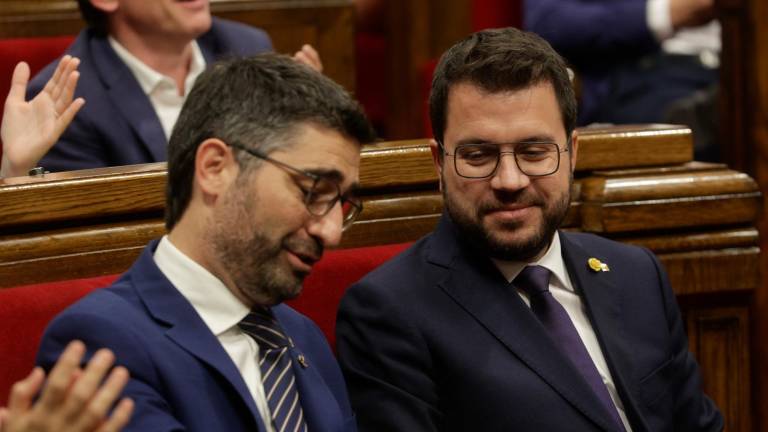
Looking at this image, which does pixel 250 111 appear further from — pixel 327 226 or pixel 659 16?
pixel 659 16

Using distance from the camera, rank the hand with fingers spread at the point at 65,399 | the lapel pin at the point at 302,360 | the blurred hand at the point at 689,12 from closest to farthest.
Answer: the hand with fingers spread at the point at 65,399 → the lapel pin at the point at 302,360 → the blurred hand at the point at 689,12

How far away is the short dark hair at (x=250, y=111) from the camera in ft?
2.54

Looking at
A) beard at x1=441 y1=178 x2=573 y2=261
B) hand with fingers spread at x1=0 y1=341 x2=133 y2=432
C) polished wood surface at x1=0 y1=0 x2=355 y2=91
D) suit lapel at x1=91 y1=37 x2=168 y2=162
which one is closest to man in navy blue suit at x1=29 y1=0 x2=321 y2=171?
suit lapel at x1=91 y1=37 x2=168 y2=162

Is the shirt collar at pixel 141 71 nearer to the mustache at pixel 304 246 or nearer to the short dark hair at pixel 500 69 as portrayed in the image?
the short dark hair at pixel 500 69

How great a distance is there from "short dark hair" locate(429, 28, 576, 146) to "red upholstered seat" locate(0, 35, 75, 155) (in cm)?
63

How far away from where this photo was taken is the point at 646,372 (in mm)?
977

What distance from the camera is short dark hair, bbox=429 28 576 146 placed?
3.11 feet

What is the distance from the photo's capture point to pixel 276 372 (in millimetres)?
800

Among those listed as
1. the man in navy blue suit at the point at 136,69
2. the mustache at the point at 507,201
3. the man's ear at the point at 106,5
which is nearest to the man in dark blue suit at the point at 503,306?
the mustache at the point at 507,201

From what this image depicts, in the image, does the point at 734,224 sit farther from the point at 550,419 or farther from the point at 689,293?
the point at 550,419

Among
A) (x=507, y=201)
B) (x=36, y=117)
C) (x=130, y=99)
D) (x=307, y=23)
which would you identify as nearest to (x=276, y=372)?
(x=507, y=201)

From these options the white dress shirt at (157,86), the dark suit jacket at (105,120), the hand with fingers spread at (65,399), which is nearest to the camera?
the hand with fingers spread at (65,399)

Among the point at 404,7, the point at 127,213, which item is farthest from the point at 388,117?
the point at 127,213

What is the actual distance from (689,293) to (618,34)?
0.53 m
